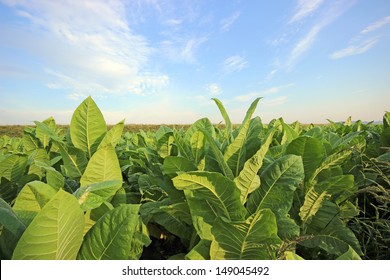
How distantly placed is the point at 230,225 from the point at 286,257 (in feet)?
0.88

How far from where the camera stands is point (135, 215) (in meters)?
1.10

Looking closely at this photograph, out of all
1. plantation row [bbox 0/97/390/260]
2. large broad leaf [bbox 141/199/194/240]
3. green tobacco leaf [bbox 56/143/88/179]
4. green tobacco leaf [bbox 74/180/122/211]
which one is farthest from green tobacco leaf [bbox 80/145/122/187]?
green tobacco leaf [bbox 56/143/88/179]

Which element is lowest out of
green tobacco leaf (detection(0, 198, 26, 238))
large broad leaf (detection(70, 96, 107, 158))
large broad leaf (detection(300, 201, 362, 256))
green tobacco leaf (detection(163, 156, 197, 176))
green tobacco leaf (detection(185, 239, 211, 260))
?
large broad leaf (detection(300, 201, 362, 256))

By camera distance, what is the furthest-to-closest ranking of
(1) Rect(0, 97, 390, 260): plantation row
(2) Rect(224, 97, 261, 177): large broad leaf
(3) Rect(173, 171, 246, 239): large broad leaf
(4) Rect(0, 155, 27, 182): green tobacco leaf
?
(4) Rect(0, 155, 27, 182): green tobacco leaf → (2) Rect(224, 97, 261, 177): large broad leaf → (3) Rect(173, 171, 246, 239): large broad leaf → (1) Rect(0, 97, 390, 260): plantation row

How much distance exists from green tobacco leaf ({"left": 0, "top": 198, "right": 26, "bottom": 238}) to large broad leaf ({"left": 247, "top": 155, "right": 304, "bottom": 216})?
0.89m

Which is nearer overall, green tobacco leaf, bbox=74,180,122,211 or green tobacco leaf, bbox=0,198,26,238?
green tobacco leaf, bbox=0,198,26,238

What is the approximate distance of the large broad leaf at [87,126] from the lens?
1.76 metres

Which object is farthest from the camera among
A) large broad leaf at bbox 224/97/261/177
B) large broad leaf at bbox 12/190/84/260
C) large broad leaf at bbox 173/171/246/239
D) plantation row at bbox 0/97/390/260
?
large broad leaf at bbox 224/97/261/177

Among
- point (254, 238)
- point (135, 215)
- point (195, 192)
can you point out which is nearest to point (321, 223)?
point (254, 238)

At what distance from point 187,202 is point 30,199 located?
2.02 feet

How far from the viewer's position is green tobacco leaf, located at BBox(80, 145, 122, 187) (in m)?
1.37

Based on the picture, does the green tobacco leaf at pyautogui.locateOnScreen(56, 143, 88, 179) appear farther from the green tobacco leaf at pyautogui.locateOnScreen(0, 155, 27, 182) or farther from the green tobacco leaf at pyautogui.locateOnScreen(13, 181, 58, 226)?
the green tobacco leaf at pyautogui.locateOnScreen(13, 181, 58, 226)

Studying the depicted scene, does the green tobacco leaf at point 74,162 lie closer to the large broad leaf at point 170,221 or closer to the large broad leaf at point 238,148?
the large broad leaf at point 170,221

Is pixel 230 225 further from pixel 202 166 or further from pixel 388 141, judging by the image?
pixel 388 141
